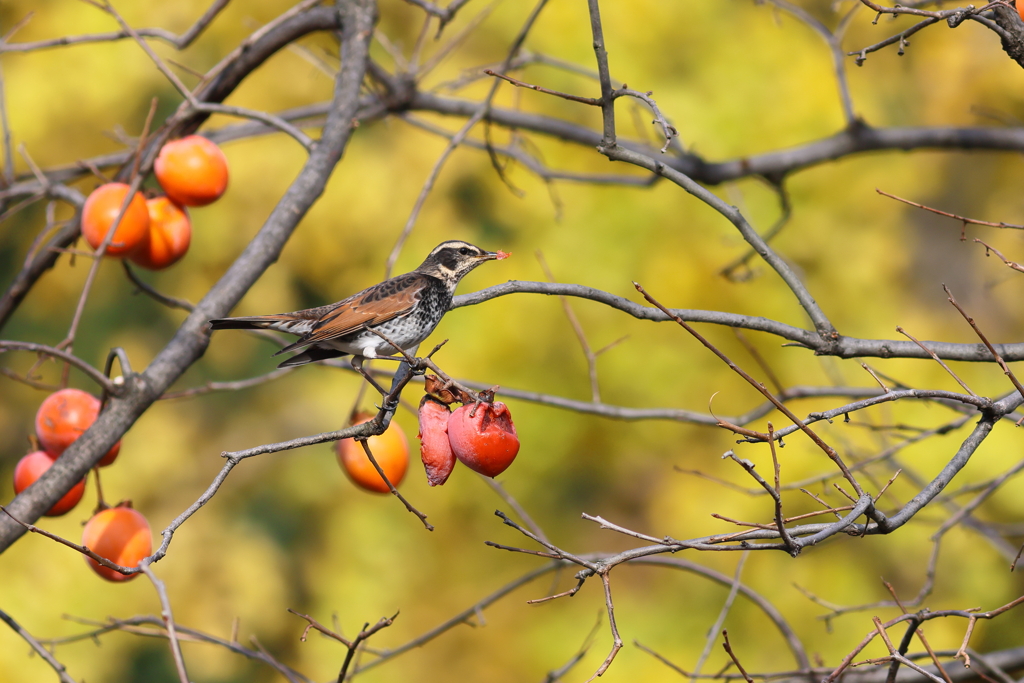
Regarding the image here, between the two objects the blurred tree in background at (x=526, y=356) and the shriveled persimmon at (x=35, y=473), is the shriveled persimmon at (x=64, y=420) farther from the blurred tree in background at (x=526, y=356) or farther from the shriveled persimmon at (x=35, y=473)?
the blurred tree in background at (x=526, y=356)

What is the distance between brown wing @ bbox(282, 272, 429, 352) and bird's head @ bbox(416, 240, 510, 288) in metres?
0.08

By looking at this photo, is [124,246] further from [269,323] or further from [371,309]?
[371,309]

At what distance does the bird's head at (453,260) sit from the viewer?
6.96ft

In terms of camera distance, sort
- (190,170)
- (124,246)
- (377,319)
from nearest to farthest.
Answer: (377,319) < (124,246) < (190,170)

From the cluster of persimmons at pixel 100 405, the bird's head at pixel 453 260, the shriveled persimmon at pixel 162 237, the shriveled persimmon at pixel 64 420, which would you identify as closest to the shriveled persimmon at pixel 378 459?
the cluster of persimmons at pixel 100 405

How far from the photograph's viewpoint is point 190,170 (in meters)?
2.41

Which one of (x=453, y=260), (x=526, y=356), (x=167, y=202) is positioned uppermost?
(x=526, y=356)

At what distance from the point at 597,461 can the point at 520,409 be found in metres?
0.87

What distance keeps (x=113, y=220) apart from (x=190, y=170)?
27 centimetres

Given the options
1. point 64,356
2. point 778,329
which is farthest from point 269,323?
point 778,329

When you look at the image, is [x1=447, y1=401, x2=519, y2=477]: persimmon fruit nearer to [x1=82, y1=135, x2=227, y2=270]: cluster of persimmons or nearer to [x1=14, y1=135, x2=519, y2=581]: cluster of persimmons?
[x1=14, y1=135, x2=519, y2=581]: cluster of persimmons

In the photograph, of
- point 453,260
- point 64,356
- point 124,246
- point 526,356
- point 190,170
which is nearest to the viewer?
point 64,356

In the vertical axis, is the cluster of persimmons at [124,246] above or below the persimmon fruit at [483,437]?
above

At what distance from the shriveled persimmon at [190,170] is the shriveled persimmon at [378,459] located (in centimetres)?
86
